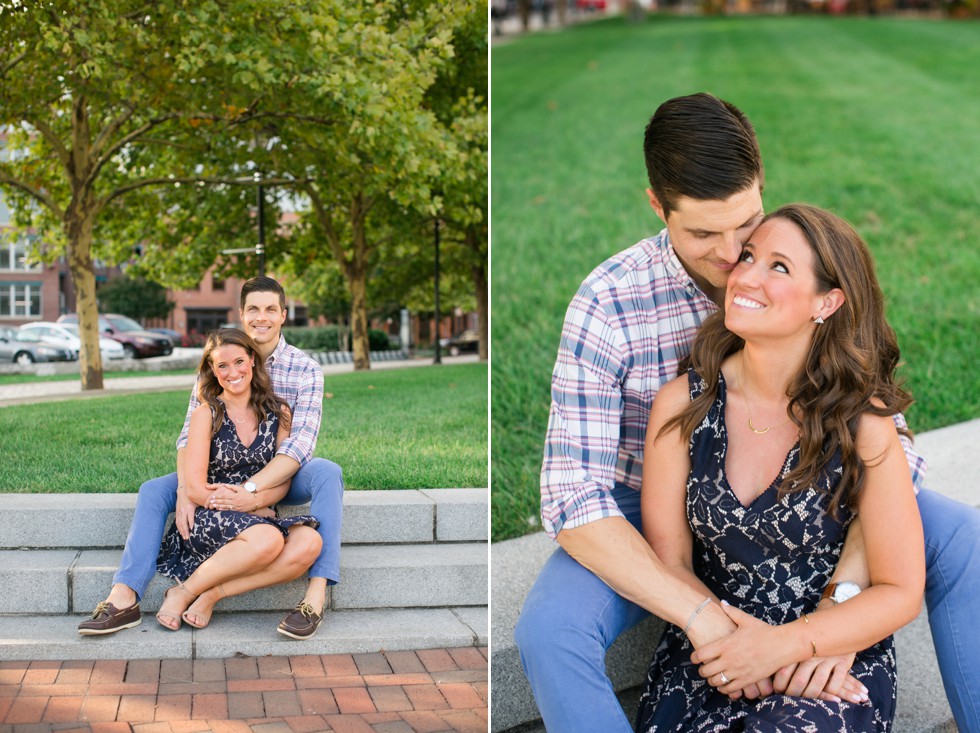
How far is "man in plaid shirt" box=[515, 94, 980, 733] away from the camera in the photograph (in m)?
2.15

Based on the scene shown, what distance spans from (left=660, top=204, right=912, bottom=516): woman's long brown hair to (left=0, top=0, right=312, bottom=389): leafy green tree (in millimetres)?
1471

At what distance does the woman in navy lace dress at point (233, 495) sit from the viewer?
288 centimetres

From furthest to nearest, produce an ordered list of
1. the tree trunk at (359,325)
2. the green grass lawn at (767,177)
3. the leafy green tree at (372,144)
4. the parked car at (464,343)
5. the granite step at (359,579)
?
the green grass lawn at (767,177) < the parked car at (464,343) < the tree trunk at (359,325) < the leafy green tree at (372,144) < the granite step at (359,579)

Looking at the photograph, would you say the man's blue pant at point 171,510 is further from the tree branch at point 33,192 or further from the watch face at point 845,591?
the watch face at point 845,591

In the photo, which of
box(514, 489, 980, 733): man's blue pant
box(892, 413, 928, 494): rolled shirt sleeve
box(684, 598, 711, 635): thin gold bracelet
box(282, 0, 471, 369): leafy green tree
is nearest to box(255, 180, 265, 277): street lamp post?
box(282, 0, 471, 369): leafy green tree

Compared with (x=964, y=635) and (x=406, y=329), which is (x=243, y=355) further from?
(x=964, y=635)

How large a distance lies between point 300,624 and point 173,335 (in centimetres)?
85

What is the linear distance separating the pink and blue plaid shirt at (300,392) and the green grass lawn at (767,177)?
0.76 m

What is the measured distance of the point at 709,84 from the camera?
12281 mm

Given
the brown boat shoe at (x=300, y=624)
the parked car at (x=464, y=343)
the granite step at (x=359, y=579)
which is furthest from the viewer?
the parked car at (x=464, y=343)

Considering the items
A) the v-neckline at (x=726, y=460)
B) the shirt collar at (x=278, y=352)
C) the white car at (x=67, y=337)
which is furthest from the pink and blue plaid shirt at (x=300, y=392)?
the v-neckline at (x=726, y=460)

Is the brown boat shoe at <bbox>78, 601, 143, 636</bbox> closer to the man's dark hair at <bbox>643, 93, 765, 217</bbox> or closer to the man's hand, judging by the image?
the man's hand

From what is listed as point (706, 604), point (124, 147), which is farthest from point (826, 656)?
point (124, 147)

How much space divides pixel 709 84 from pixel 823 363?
10.8 m
